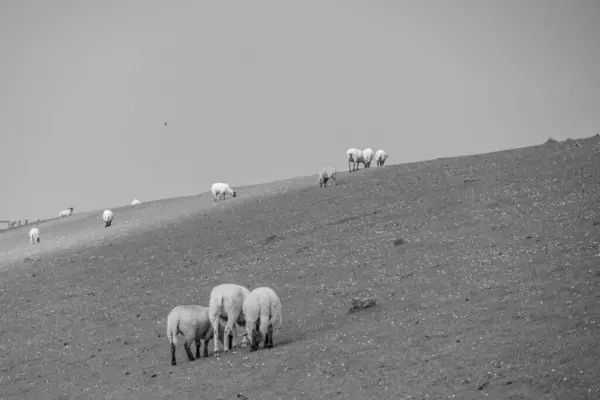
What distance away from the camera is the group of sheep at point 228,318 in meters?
26.2

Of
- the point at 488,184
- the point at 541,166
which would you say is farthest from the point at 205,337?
the point at 541,166

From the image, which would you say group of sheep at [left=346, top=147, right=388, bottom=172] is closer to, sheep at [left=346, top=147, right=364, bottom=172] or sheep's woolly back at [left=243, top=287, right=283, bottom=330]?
sheep at [left=346, top=147, right=364, bottom=172]

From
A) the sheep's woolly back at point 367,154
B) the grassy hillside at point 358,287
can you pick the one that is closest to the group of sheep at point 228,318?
the grassy hillside at point 358,287

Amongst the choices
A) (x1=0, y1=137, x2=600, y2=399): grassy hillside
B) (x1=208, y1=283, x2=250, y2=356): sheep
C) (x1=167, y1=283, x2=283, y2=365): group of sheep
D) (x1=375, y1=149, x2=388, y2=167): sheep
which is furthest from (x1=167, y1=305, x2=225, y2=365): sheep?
(x1=375, y1=149, x2=388, y2=167): sheep

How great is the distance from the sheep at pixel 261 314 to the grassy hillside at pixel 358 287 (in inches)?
24.5

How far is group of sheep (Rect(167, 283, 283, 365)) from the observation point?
85.9ft

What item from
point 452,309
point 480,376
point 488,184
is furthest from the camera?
point 488,184

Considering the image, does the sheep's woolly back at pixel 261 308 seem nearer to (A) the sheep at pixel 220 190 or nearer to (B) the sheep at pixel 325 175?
(B) the sheep at pixel 325 175

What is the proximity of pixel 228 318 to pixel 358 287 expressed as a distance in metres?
7.31

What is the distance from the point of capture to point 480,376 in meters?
19.5

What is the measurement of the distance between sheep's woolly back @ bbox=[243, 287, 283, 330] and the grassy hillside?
3.52 feet

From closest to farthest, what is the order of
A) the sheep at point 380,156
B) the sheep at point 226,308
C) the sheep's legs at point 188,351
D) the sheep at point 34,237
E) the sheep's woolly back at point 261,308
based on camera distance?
the sheep's woolly back at point 261,308 < the sheep's legs at point 188,351 < the sheep at point 226,308 < the sheep at point 34,237 < the sheep at point 380,156

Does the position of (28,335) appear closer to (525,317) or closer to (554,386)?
(525,317)

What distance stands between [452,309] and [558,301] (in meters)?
3.58
